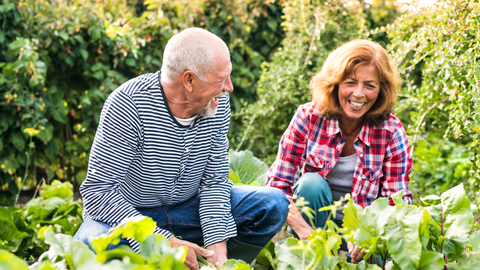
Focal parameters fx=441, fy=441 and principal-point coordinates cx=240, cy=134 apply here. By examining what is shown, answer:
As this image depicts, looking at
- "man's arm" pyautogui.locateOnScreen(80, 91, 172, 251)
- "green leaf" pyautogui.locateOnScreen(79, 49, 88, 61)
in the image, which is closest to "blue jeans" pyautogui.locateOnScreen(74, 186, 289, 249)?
"man's arm" pyautogui.locateOnScreen(80, 91, 172, 251)

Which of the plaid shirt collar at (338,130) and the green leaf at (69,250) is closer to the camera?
the green leaf at (69,250)

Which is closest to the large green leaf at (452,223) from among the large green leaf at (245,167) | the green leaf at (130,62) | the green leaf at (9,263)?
the green leaf at (9,263)

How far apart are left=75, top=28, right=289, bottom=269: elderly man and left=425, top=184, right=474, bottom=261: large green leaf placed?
0.75m

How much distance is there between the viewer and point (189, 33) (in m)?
1.69

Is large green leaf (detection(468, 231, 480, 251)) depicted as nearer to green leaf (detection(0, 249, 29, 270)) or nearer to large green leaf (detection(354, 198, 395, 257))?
large green leaf (detection(354, 198, 395, 257))

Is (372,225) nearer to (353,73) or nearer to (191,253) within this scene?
(191,253)

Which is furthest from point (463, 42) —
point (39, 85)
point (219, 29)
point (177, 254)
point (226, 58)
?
point (39, 85)

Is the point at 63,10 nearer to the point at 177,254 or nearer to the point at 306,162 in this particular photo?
the point at 306,162

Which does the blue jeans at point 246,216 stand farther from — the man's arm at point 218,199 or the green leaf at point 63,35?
the green leaf at point 63,35

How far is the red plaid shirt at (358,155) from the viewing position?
2.06m

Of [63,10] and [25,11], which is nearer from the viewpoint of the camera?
[25,11]

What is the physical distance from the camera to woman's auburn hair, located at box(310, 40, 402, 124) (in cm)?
200

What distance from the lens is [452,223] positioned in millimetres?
1283

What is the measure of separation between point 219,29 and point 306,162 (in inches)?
82.9
